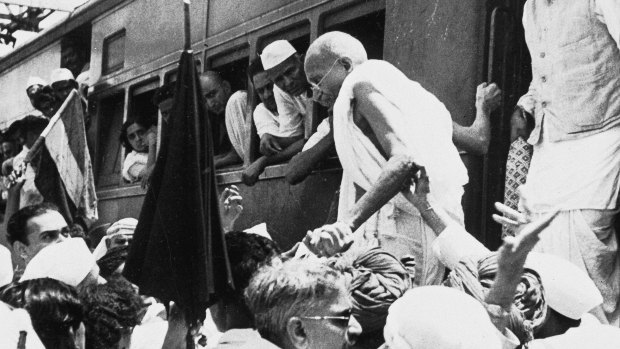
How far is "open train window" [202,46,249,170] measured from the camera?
861 centimetres

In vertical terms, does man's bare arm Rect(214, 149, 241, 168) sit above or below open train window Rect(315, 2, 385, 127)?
below

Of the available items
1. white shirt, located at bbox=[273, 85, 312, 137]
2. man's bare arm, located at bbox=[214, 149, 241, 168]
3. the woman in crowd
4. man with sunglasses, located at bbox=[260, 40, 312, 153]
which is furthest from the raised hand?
the woman in crowd

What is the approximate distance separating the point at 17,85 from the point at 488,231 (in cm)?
1027

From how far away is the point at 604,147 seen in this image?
4668 millimetres

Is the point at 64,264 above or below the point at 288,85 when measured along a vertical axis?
below

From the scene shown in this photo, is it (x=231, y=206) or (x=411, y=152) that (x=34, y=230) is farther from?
(x=411, y=152)

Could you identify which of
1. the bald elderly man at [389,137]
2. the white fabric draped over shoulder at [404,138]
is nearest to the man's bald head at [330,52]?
the bald elderly man at [389,137]

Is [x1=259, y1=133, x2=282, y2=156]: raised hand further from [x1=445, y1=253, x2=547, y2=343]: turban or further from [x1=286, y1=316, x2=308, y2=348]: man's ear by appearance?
[x1=286, y1=316, x2=308, y2=348]: man's ear

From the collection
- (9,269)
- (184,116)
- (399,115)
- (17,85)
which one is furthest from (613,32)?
(17,85)

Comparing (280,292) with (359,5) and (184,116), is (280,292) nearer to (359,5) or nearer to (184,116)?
(184,116)

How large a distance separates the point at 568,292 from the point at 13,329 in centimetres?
171

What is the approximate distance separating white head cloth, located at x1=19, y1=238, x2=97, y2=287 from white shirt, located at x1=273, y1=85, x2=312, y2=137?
3129 millimetres

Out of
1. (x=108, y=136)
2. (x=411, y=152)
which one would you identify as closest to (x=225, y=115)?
(x=108, y=136)

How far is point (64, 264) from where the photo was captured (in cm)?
436
